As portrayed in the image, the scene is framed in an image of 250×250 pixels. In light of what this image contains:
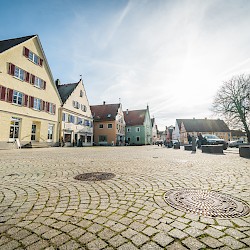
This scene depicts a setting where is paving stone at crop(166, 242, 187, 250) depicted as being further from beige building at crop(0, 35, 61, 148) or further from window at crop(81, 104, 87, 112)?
window at crop(81, 104, 87, 112)

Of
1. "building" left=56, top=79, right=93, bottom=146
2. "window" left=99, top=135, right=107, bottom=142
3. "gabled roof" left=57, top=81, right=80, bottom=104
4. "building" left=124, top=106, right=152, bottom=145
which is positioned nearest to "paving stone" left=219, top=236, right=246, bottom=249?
"building" left=56, top=79, right=93, bottom=146

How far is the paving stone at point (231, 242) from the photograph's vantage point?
1.66 metres

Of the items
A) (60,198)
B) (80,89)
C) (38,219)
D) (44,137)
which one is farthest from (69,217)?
(80,89)

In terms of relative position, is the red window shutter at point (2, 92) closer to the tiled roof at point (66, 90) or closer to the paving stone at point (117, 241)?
the tiled roof at point (66, 90)

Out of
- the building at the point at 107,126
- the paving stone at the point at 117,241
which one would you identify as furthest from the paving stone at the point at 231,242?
the building at the point at 107,126

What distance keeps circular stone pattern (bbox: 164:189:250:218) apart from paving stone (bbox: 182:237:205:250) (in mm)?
722

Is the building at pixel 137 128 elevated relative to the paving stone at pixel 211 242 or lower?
elevated

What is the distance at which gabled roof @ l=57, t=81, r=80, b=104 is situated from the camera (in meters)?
28.2

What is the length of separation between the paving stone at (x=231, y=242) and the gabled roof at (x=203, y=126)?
6886cm

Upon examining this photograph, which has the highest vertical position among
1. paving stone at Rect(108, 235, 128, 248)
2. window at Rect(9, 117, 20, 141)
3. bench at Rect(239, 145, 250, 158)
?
window at Rect(9, 117, 20, 141)

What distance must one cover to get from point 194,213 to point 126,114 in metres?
53.7

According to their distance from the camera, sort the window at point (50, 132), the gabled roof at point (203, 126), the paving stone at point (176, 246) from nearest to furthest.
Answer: the paving stone at point (176, 246) < the window at point (50, 132) < the gabled roof at point (203, 126)

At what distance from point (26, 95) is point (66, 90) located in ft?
36.5

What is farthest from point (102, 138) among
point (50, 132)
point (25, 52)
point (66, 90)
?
point (25, 52)
